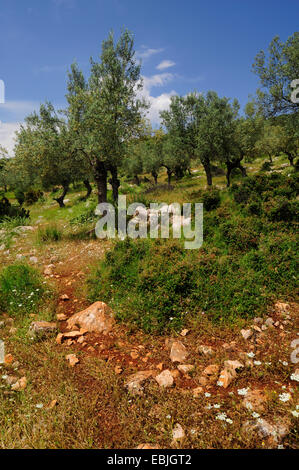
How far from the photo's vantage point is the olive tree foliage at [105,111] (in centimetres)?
1275

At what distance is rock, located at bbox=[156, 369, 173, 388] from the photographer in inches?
148

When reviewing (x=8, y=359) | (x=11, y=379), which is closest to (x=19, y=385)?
(x=11, y=379)

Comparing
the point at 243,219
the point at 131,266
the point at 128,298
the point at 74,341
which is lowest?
the point at 74,341

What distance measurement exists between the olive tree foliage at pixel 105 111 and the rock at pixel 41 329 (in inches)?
365

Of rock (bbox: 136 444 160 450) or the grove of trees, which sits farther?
the grove of trees

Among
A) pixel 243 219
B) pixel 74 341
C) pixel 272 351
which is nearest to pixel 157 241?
pixel 243 219

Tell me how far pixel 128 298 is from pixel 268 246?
13.6ft

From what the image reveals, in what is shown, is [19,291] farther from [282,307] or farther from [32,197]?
[32,197]

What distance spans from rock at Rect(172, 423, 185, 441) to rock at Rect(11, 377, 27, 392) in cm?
239

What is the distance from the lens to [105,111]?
14.5m

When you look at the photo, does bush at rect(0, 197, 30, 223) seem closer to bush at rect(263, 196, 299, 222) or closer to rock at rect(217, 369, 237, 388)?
bush at rect(263, 196, 299, 222)

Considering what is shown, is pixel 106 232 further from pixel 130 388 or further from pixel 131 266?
pixel 130 388

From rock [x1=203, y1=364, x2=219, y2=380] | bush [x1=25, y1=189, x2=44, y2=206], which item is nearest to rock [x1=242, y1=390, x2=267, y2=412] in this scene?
rock [x1=203, y1=364, x2=219, y2=380]
